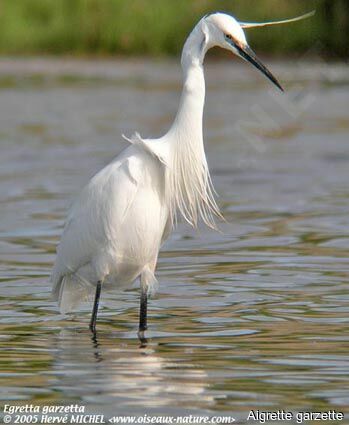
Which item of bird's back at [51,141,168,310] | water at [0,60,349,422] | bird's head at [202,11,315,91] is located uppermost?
bird's head at [202,11,315,91]

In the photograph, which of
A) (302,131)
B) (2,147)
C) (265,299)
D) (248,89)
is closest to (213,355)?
(265,299)

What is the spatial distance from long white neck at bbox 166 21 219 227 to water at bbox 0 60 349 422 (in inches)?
26.5

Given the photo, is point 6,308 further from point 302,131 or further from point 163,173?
point 302,131

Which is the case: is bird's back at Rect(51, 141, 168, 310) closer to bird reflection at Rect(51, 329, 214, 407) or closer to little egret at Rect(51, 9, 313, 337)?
little egret at Rect(51, 9, 313, 337)

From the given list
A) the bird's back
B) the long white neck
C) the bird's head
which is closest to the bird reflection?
the bird's back

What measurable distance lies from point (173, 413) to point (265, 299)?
2.83 meters

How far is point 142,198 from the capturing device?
7.61 metres

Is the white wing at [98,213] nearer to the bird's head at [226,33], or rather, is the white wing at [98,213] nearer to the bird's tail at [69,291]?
the bird's tail at [69,291]

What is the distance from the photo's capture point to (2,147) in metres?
17.6

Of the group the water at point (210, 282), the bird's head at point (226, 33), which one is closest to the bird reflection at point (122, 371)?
A: the water at point (210, 282)

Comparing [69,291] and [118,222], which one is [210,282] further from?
[118,222]

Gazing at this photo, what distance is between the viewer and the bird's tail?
7961 mm

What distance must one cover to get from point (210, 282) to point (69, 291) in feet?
4.71

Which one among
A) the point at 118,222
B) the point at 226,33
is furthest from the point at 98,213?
the point at 226,33
